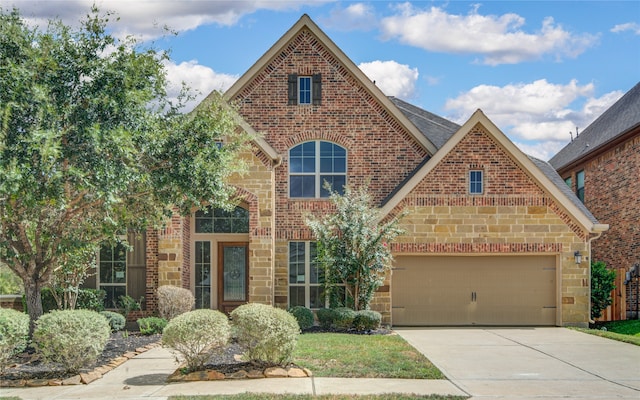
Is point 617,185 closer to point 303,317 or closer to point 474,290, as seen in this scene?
point 474,290

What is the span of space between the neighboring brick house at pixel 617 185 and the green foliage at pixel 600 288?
3.80 ft

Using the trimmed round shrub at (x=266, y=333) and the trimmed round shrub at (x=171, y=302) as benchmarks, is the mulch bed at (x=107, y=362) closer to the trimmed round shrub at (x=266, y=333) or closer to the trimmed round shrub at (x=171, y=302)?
the trimmed round shrub at (x=266, y=333)

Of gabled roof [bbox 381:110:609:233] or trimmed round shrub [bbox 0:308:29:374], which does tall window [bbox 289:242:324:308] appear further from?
trimmed round shrub [bbox 0:308:29:374]

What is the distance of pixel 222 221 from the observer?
21.5 metres

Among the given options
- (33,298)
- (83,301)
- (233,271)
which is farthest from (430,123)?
(33,298)

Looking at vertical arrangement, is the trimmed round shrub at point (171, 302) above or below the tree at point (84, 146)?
below

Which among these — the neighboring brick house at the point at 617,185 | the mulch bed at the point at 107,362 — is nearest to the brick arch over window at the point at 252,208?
the mulch bed at the point at 107,362

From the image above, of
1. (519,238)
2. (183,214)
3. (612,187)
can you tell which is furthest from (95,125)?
(612,187)

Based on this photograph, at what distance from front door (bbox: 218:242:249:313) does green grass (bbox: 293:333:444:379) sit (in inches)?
186

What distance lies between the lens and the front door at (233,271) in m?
21.5

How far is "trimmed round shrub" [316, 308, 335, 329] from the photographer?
751 inches

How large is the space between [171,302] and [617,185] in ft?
51.6

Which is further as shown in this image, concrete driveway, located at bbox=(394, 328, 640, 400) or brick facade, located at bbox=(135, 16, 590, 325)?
brick facade, located at bbox=(135, 16, 590, 325)

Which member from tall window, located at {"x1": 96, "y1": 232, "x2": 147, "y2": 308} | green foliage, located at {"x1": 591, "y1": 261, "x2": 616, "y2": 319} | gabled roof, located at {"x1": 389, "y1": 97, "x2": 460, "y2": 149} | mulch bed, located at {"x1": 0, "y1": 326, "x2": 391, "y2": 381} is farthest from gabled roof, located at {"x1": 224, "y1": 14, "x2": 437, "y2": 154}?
mulch bed, located at {"x1": 0, "y1": 326, "x2": 391, "y2": 381}
